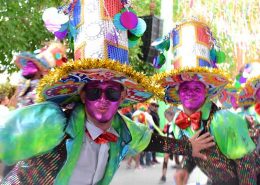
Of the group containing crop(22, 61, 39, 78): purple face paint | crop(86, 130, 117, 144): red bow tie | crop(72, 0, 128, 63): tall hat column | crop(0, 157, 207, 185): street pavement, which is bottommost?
crop(0, 157, 207, 185): street pavement

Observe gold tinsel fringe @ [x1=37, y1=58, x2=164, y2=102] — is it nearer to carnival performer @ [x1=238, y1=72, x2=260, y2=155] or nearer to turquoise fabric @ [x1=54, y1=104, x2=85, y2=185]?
turquoise fabric @ [x1=54, y1=104, x2=85, y2=185]

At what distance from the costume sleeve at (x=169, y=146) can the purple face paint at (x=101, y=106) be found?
62 centimetres

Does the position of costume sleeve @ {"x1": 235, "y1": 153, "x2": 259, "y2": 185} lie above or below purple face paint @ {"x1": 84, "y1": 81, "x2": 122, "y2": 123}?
below

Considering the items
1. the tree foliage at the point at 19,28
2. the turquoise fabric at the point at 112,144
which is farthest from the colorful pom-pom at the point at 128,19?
the tree foliage at the point at 19,28

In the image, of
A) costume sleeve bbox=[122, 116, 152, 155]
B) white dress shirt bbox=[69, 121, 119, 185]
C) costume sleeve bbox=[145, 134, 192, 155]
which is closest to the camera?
white dress shirt bbox=[69, 121, 119, 185]

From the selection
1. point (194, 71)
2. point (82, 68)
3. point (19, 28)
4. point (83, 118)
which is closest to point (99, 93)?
point (83, 118)

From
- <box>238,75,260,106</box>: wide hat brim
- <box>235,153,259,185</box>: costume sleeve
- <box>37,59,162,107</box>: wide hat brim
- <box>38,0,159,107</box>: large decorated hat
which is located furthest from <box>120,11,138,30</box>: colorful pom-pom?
<box>238,75,260,106</box>: wide hat brim

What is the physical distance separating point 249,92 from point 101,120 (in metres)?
3.30

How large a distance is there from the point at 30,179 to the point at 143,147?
103cm

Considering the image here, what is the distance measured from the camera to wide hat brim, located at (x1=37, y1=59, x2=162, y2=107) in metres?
3.37

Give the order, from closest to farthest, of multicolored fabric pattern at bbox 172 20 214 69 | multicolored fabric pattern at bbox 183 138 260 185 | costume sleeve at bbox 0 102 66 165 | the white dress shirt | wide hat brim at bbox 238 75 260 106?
costume sleeve at bbox 0 102 66 165 < the white dress shirt < multicolored fabric pattern at bbox 183 138 260 185 < multicolored fabric pattern at bbox 172 20 214 69 < wide hat brim at bbox 238 75 260 106

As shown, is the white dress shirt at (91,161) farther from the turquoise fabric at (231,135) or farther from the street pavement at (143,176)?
the street pavement at (143,176)

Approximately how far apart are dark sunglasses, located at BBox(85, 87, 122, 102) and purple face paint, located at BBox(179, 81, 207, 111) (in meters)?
1.37

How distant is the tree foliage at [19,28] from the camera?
1103 cm
